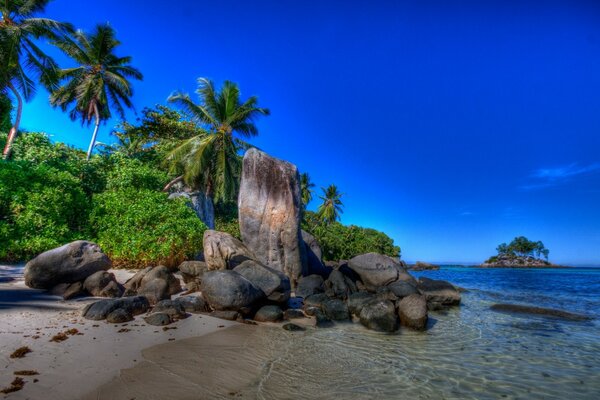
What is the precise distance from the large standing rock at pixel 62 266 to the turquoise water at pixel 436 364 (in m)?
6.20

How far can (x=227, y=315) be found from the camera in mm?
7770

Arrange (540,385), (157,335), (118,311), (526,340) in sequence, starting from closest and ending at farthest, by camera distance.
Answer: (540,385) → (157,335) → (118,311) → (526,340)

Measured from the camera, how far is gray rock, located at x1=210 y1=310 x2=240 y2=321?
25.4 ft

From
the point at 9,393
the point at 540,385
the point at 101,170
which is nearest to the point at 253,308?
the point at 9,393

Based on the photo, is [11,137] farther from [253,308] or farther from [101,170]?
[253,308]

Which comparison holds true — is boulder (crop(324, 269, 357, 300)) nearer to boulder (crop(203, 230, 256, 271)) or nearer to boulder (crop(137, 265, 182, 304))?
boulder (crop(203, 230, 256, 271))

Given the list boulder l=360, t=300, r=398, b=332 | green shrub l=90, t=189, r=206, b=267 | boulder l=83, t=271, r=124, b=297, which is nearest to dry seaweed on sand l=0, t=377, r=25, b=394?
boulder l=83, t=271, r=124, b=297

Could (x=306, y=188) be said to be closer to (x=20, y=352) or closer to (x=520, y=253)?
(x=20, y=352)

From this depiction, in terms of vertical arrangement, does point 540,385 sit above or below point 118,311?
below

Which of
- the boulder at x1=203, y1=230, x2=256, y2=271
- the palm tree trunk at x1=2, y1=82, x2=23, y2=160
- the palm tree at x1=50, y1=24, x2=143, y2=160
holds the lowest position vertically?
the boulder at x1=203, y1=230, x2=256, y2=271

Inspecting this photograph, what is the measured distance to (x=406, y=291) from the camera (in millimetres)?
12695

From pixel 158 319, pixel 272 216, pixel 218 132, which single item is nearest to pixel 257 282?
pixel 158 319

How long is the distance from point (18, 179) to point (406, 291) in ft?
54.9

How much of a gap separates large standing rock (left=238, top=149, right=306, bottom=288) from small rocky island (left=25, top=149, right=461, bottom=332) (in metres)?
0.05
